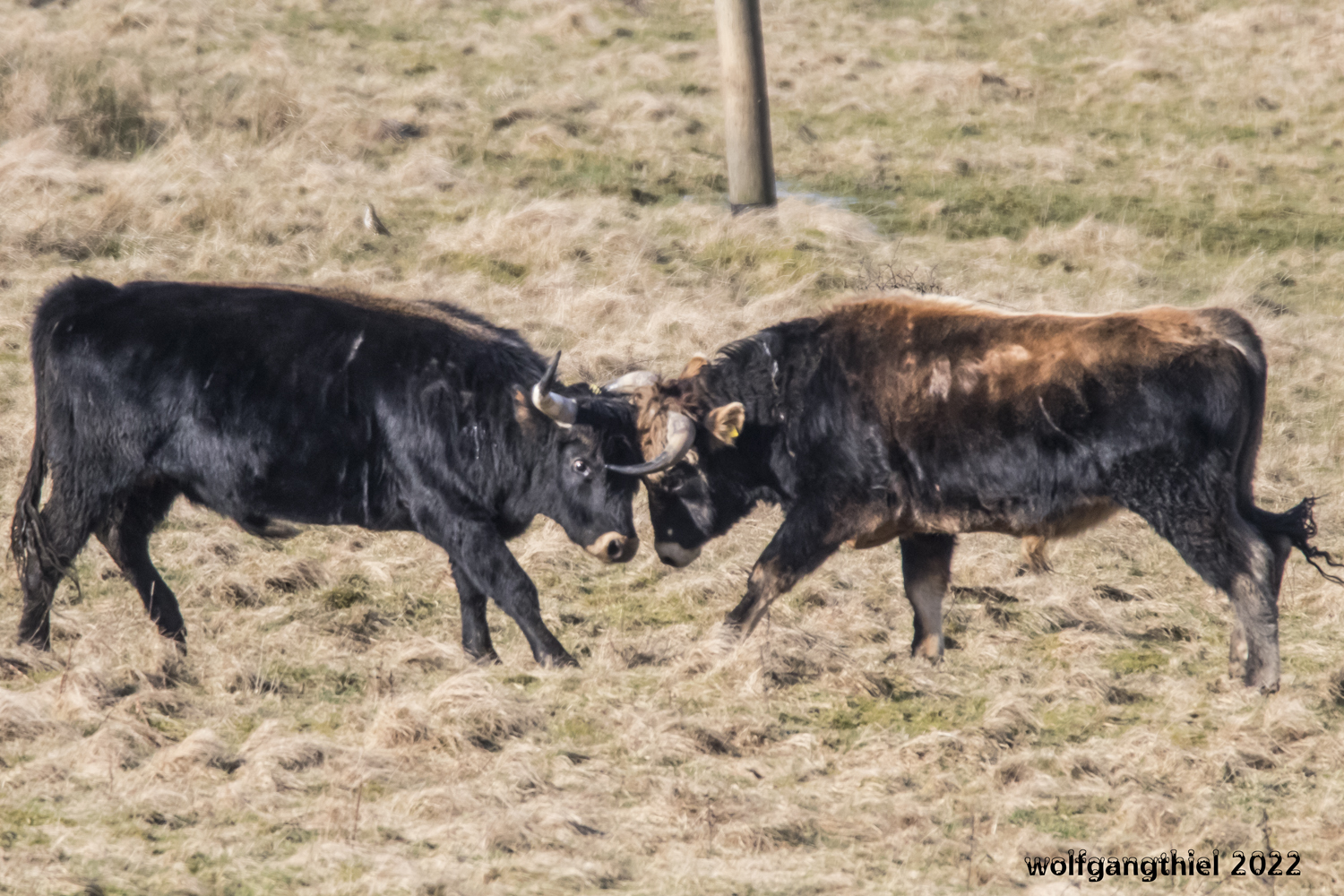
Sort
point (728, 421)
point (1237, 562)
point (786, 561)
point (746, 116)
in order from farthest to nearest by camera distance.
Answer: point (746, 116), point (728, 421), point (786, 561), point (1237, 562)

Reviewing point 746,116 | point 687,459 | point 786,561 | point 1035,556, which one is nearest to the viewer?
point 786,561

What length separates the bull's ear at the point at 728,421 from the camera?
23.0 ft

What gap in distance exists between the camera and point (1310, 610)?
7.34 metres

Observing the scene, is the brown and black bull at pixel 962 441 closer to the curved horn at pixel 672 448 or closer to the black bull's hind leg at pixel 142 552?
the curved horn at pixel 672 448

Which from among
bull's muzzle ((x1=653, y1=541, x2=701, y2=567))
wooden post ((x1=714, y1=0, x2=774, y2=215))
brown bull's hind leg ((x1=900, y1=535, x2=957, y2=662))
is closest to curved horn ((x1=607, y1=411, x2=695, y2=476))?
bull's muzzle ((x1=653, y1=541, x2=701, y2=567))

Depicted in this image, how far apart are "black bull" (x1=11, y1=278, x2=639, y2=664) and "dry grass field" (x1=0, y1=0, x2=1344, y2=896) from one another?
1.60 ft

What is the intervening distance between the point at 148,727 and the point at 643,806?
80.3 inches

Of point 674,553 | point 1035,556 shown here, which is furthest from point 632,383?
point 1035,556

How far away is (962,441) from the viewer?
6.57 metres

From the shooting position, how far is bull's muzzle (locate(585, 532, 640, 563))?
6812mm

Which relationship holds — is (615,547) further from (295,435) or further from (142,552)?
(142,552)

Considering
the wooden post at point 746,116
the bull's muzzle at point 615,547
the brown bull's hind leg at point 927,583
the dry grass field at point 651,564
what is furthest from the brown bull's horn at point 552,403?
the wooden post at point 746,116

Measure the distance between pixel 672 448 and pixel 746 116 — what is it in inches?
313

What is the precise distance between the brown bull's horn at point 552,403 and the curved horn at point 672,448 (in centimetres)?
31
